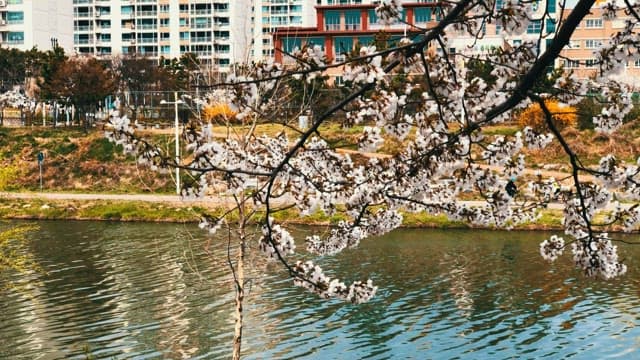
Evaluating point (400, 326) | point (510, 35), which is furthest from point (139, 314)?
point (510, 35)

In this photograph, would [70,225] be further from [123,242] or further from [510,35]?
[510,35]

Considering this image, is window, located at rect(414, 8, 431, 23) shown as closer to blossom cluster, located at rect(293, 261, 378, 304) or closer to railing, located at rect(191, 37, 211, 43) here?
railing, located at rect(191, 37, 211, 43)

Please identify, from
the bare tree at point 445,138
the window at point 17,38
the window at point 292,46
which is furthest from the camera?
the window at point 17,38

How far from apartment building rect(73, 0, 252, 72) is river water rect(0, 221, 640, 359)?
224ft

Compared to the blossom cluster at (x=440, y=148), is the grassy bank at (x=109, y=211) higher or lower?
lower

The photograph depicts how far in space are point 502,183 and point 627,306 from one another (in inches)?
600

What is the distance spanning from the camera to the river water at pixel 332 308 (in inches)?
693

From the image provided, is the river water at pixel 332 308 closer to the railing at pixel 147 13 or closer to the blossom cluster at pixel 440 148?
the blossom cluster at pixel 440 148

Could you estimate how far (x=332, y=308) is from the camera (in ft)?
68.4

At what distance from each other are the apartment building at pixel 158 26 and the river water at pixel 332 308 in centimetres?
6833

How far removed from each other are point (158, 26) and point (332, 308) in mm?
80494

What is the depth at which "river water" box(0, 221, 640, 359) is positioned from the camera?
1761cm

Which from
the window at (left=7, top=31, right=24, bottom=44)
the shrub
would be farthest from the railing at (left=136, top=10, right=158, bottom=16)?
the shrub

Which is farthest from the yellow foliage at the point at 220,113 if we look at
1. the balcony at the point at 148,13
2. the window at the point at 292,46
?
the balcony at the point at 148,13
